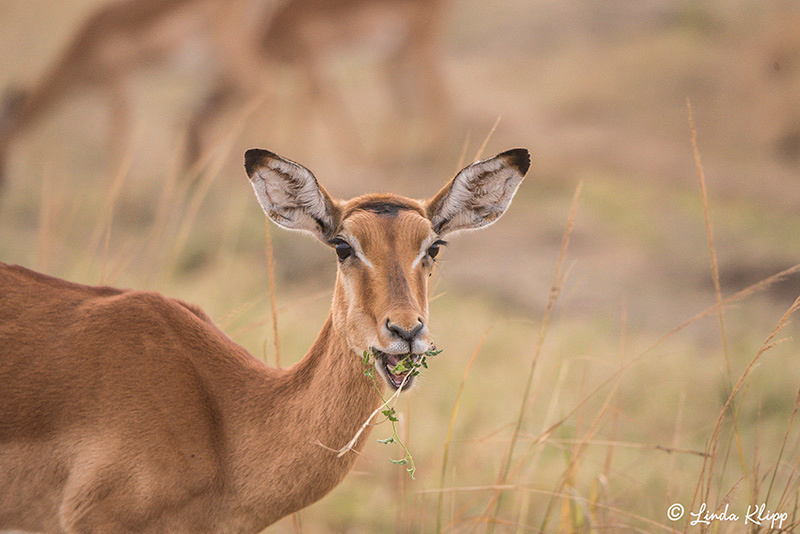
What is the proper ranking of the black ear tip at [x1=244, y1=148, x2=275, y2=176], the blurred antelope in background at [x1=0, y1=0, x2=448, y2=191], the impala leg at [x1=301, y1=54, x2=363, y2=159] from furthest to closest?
the impala leg at [x1=301, y1=54, x2=363, y2=159] → the blurred antelope in background at [x1=0, y1=0, x2=448, y2=191] → the black ear tip at [x1=244, y1=148, x2=275, y2=176]

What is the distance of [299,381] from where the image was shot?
3.28m

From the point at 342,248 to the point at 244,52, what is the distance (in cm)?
1132

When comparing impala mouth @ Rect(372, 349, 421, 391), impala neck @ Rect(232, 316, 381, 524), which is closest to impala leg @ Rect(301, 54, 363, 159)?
impala neck @ Rect(232, 316, 381, 524)

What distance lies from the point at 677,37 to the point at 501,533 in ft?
50.6

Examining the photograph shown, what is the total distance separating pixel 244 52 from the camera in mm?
13805

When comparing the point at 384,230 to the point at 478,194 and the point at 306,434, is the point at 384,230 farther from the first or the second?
the point at 306,434

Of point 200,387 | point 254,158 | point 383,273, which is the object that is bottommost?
point 200,387

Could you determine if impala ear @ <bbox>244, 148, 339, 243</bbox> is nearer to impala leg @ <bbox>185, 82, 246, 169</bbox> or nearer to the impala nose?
the impala nose

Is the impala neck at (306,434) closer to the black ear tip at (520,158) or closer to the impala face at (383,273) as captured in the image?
the impala face at (383,273)

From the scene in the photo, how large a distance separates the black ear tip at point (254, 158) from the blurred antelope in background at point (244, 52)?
27.5ft

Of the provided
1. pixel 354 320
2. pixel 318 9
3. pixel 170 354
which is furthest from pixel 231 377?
pixel 318 9

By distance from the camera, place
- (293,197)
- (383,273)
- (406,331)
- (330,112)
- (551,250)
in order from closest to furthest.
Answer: (406,331)
(383,273)
(293,197)
(551,250)
(330,112)

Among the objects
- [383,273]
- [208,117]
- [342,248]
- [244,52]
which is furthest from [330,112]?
[383,273]

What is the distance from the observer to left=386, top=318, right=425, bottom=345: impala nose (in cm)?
280
